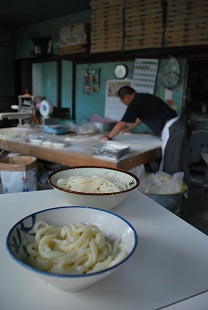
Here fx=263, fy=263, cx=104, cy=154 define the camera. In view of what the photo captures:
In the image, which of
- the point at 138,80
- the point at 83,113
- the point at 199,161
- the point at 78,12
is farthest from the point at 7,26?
the point at 199,161

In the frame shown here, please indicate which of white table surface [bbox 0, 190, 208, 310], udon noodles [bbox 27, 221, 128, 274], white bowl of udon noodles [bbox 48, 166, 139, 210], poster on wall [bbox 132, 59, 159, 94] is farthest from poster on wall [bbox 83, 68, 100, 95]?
udon noodles [bbox 27, 221, 128, 274]

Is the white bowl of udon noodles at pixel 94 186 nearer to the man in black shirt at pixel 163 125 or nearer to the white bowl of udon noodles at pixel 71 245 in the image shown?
the white bowl of udon noodles at pixel 71 245

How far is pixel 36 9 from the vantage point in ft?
18.9

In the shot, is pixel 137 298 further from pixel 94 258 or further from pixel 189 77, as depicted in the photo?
pixel 189 77

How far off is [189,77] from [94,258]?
4.46m

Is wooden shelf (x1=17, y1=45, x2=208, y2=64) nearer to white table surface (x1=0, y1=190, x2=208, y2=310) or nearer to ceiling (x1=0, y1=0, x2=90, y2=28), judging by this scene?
ceiling (x1=0, y1=0, x2=90, y2=28)

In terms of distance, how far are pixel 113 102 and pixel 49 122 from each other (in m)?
2.08

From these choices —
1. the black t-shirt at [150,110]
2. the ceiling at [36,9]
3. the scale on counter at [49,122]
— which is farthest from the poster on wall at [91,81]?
the black t-shirt at [150,110]

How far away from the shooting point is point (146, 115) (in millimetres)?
3414

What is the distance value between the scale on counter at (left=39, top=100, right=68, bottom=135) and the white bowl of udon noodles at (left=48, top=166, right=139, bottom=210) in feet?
7.37

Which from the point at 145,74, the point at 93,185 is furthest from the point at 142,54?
the point at 93,185

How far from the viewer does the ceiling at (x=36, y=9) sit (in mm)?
5316

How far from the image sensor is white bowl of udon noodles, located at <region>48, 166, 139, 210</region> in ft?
3.33

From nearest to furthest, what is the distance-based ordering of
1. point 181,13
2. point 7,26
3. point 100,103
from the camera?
1. point 181,13
2. point 100,103
3. point 7,26
